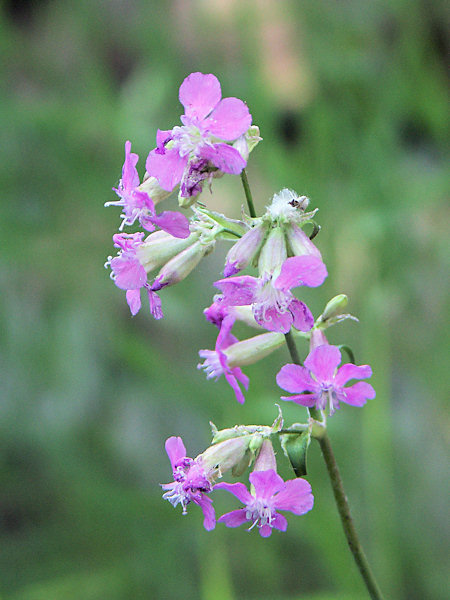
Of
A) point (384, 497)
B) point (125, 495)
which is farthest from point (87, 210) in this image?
point (384, 497)

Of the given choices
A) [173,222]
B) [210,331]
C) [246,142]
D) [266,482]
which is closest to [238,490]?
Answer: [266,482]

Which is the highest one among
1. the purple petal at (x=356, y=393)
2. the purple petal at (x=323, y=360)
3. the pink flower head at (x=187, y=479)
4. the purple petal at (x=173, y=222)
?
the purple petal at (x=173, y=222)

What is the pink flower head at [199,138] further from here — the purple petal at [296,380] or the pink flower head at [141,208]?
the purple petal at [296,380]

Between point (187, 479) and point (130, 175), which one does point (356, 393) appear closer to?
point (187, 479)

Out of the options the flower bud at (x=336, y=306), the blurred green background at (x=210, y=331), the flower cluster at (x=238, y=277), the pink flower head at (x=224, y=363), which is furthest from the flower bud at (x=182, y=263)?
the blurred green background at (x=210, y=331)

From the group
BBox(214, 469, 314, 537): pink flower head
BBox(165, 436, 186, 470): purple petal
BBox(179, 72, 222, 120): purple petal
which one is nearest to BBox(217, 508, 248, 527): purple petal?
BBox(214, 469, 314, 537): pink flower head

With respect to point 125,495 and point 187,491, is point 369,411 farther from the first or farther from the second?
point 187,491

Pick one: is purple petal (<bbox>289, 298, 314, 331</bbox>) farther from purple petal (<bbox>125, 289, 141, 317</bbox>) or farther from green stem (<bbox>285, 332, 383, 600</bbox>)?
purple petal (<bbox>125, 289, 141, 317</bbox>)
